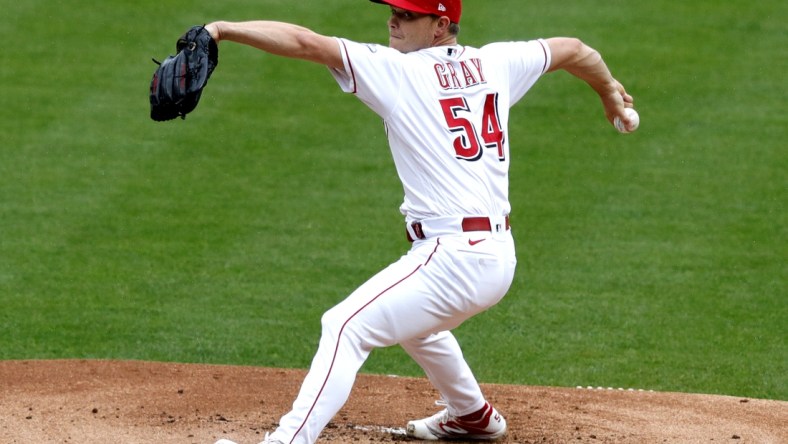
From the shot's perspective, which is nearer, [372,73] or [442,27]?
[372,73]

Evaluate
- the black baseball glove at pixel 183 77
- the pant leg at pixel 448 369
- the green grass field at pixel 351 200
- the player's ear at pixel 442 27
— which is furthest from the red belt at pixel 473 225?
the green grass field at pixel 351 200

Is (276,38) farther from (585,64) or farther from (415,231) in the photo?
(585,64)

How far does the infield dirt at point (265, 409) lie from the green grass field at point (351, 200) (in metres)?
0.68

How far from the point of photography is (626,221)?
353 inches

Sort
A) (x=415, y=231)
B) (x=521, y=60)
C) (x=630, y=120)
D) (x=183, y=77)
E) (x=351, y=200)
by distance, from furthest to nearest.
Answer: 1. (x=351, y=200)
2. (x=630, y=120)
3. (x=521, y=60)
4. (x=415, y=231)
5. (x=183, y=77)

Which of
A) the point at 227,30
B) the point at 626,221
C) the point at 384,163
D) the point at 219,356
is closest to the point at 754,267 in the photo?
the point at 626,221

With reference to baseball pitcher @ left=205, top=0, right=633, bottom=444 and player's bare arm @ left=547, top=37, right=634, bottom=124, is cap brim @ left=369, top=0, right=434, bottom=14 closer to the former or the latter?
baseball pitcher @ left=205, top=0, right=633, bottom=444

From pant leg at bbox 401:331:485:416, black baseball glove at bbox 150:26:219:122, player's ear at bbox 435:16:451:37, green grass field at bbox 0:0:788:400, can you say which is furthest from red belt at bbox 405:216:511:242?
green grass field at bbox 0:0:788:400

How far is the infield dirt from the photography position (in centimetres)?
527

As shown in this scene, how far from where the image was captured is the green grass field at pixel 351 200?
729 cm

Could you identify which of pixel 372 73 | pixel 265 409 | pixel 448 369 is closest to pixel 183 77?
pixel 372 73

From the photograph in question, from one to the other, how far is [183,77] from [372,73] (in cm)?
68

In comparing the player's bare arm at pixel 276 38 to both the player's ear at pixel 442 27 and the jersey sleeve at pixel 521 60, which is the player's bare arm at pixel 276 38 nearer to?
the player's ear at pixel 442 27

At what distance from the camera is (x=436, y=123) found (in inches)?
179
